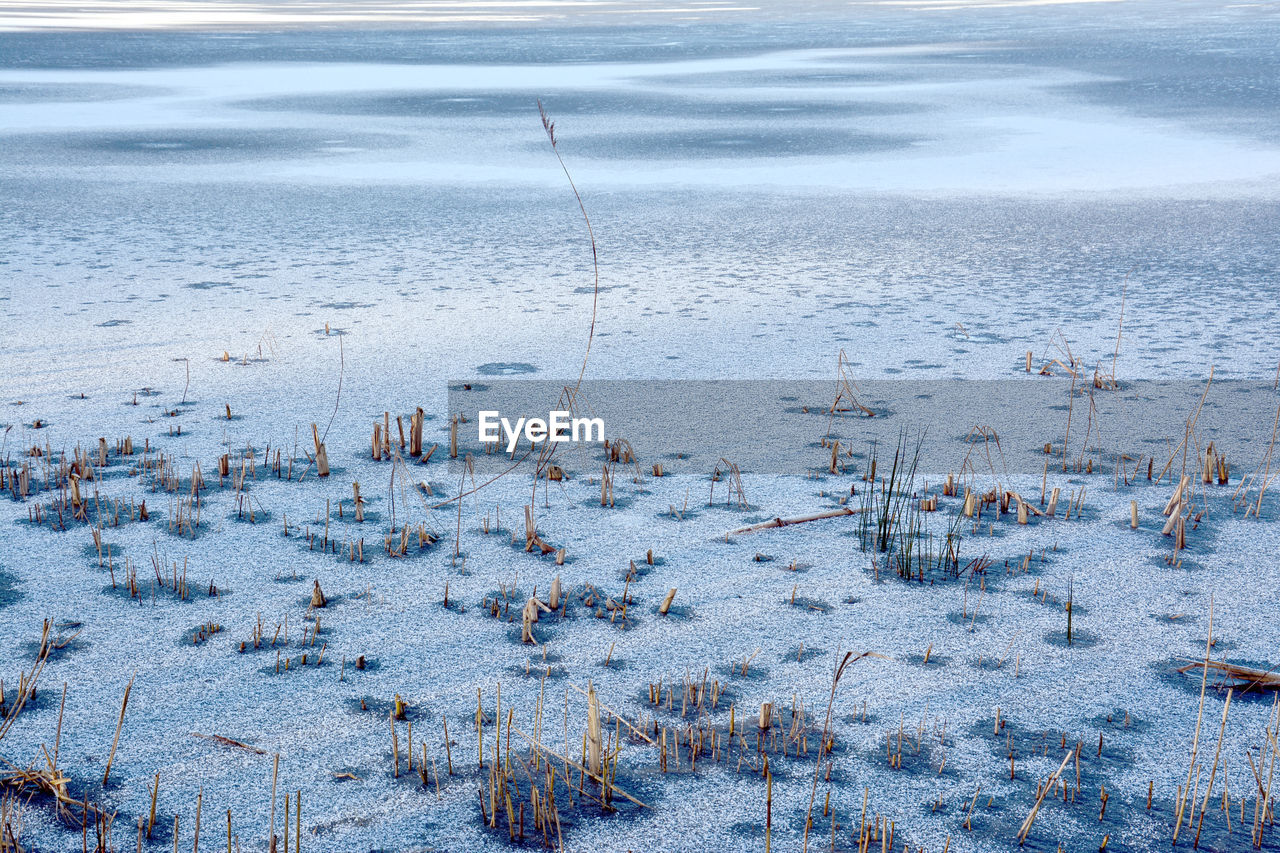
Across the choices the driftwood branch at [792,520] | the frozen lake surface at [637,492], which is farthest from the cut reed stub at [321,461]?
the driftwood branch at [792,520]

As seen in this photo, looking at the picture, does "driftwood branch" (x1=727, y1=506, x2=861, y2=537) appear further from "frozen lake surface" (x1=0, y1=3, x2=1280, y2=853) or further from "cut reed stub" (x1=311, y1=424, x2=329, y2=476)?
"cut reed stub" (x1=311, y1=424, x2=329, y2=476)

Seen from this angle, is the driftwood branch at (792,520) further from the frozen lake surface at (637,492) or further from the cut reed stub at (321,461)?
the cut reed stub at (321,461)

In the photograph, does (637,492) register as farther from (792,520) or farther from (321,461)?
(321,461)

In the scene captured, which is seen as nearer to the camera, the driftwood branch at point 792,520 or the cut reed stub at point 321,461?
the driftwood branch at point 792,520

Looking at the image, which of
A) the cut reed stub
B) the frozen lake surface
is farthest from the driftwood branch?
the cut reed stub

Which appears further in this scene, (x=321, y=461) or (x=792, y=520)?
(x=321, y=461)

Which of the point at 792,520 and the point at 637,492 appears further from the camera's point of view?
the point at 637,492

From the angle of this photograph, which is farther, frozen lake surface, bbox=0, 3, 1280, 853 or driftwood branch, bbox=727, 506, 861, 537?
driftwood branch, bbox=727, 506, 861, 537

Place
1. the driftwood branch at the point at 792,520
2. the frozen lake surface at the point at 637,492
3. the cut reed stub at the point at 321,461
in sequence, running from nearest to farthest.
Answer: the frozen lake surface at the point at 637,492
the driftwood branch at the point at 792,520
the cut reed stub at the point at 321,461

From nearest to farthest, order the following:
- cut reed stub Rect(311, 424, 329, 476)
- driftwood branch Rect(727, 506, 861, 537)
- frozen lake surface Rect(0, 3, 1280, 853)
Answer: frozen lake surface Rect(0, 3, 1280, 853) < driftwood branch Rect(727, 506, 861, 537) < cut reed stub Rect(311, 424, 329, 476)

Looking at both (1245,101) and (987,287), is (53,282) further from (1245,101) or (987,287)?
(1245,101)

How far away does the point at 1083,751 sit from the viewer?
9.07ft

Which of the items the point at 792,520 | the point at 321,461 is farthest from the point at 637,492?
the point at 321,461

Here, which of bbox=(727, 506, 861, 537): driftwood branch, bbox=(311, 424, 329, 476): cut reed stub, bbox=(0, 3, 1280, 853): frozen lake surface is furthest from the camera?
bbox=(311, 424, 329, 476): cut reed stub
